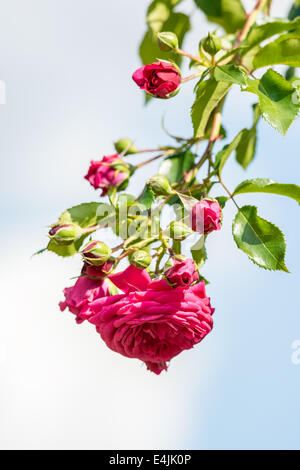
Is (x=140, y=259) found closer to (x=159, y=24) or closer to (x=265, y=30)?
(x=265, y=30)

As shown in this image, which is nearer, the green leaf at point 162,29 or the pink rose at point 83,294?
the pink rose at point 83,294

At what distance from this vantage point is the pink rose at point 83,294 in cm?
120

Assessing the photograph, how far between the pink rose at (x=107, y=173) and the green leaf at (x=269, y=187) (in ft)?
0.95

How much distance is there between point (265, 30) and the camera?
1.36 metres

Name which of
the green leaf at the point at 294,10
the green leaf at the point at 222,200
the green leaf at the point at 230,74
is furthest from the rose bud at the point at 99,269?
the green leaf at the point at 294,10

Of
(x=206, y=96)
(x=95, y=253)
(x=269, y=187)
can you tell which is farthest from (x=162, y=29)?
(x=95, y=253)

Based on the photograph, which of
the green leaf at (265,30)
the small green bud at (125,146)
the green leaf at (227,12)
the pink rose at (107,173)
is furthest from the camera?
the green leaf at (227,12)

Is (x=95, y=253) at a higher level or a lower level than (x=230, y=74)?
lower

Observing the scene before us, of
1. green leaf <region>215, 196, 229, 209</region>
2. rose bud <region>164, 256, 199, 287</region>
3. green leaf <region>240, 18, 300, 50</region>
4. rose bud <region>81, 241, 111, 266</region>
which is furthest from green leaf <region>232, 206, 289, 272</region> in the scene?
green leaf <region>240, 18, 300, 50</region>

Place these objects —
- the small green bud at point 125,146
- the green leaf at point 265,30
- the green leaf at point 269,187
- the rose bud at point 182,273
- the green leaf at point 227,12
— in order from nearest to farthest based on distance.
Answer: the rose bud at point 182,273
the green leaf at point 269,187
the green leaf at point 265,30
the small green bud at point 125,146
the green leaf at point 227,12

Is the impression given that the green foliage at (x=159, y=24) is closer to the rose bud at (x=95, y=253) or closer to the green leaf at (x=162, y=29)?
the green leaf at (x=162, y=29)

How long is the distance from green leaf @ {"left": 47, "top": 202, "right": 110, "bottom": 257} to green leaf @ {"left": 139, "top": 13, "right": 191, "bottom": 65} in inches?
21.5

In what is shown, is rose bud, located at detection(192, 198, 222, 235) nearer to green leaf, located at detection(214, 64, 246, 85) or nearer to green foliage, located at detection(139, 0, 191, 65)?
green leaf, located at detection(214, 64, 246, 85)

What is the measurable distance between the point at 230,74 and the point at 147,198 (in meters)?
0.27
